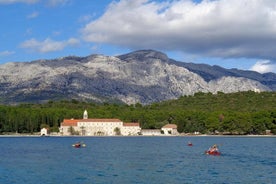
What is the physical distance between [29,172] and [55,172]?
3.20 metres

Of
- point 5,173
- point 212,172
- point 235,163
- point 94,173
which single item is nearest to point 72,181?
point 94,173

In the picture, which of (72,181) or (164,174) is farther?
(164,174)

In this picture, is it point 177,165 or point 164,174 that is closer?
point 164,174

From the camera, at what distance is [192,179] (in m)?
56.5

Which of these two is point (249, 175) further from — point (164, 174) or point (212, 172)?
point (164, 174)

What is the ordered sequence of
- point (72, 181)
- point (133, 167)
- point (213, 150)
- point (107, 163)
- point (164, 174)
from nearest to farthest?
point (72, 181) → point (164, 174) → point (133, 167) → point (107, 163) → point (213, 150)

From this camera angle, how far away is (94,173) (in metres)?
60.9

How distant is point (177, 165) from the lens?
235ft

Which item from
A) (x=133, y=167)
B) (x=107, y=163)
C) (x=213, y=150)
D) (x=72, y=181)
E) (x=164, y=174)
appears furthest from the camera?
(x=213, y=150)

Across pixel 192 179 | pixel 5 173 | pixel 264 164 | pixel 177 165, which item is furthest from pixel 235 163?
pixel 5 173

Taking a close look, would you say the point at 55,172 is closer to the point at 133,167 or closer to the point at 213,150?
the point at 133,167

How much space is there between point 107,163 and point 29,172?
49.4 feet

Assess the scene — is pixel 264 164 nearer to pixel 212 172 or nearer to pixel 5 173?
pixel 212 172

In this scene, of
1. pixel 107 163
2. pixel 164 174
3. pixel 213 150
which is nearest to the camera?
pixel 164 174
